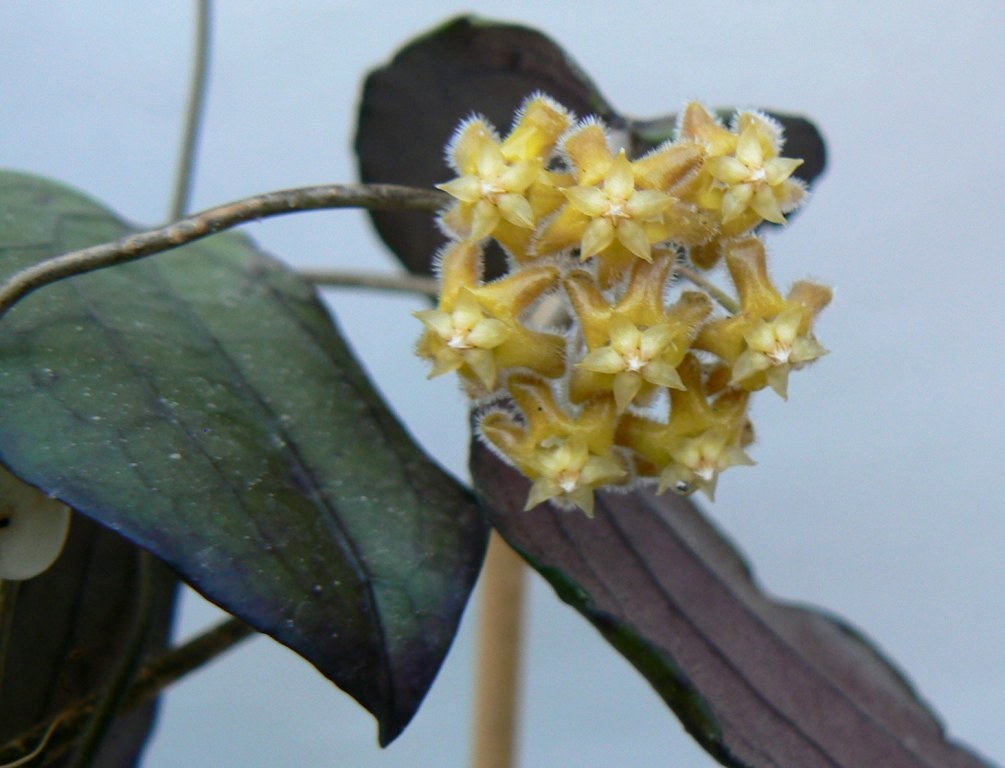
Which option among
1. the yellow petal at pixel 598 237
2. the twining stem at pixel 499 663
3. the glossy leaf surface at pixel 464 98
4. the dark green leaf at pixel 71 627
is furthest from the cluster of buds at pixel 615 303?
the twining stem at pixel 499 663

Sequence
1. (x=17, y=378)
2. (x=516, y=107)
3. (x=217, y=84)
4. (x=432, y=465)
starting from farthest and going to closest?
(x=217, y=84) → (x=516, y=107) → (x=432, y=465) → (x=17, y=378)

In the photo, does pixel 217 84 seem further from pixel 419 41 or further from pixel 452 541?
pixel 452 541

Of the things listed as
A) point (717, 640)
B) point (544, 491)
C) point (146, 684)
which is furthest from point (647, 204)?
point (146, 684)

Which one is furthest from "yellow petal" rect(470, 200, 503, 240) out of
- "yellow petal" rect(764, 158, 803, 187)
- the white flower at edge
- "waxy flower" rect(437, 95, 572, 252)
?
the white flower at edge

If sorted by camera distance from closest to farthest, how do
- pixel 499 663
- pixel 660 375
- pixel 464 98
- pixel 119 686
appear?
pixel 660 375 → pixel 119 686 → pixel 464 98 → pixel 499 663

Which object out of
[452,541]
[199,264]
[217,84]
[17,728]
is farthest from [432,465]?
[217,84]

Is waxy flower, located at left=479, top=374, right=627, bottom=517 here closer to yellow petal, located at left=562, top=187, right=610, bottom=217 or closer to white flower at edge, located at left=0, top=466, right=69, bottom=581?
yellow petal, located at left=562, top=187, right=610, bottom=217

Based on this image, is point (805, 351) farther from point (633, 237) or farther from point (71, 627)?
point (71, 627)
